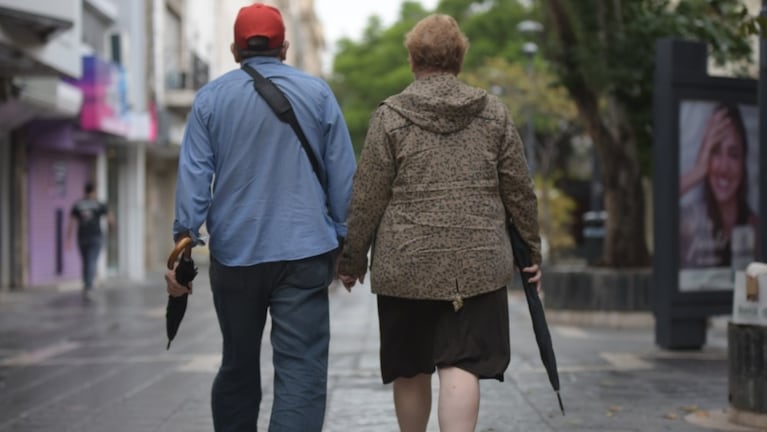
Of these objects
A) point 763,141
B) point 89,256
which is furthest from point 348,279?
point 89,256

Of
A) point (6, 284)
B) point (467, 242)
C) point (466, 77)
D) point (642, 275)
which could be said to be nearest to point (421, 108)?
point (467, 242)

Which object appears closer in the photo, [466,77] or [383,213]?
[383,213]

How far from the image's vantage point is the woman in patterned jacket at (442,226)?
171 inches

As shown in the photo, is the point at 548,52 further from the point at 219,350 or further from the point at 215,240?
the point at 215,240

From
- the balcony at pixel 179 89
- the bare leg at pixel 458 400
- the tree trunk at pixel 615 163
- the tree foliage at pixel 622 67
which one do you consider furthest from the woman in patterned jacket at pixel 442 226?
the balcony at pixel 179 89

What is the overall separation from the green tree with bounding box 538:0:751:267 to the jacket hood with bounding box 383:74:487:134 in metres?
9.36

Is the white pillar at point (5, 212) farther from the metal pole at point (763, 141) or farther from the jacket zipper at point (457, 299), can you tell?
the jacket zipper at point (457, 299)

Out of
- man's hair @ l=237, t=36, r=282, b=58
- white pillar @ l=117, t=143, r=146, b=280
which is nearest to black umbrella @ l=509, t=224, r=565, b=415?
man's hair @ l=237, t=36, r=282, b=58

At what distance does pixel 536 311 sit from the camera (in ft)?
14.8

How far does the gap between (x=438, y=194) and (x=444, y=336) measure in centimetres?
54

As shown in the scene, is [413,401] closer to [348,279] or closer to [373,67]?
[348,279]

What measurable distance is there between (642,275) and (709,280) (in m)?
3.27

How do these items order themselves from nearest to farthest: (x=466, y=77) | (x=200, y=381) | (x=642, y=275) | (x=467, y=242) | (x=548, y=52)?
(x=467, y=242) < (x=200, y=381) < (x=642, y=275) < (x=548, y=52) < (x=466, y=77)

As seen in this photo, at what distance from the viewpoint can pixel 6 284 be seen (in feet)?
65.0
